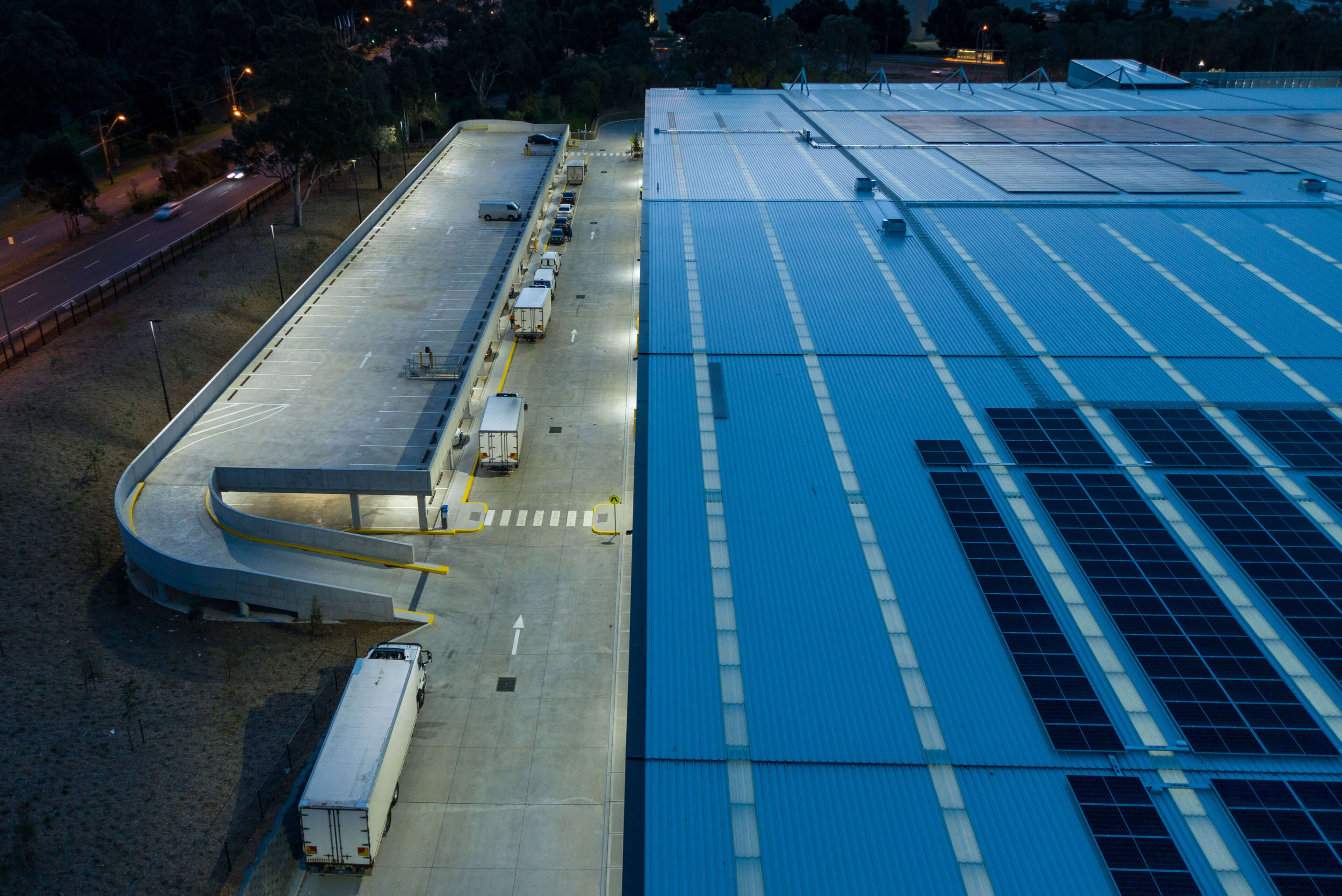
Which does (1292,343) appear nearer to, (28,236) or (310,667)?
(310,667)

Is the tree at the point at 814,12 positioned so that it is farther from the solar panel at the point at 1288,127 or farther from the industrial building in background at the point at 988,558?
the industrial building in background at the point at 988,558

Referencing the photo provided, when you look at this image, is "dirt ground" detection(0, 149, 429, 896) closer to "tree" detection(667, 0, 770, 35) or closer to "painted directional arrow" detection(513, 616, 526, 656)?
"painted directional arrow" detection(513, 616, 526, 656)

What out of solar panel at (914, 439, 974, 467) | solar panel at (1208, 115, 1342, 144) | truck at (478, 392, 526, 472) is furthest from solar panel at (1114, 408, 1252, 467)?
solar panel at (1208, 115, 1342, 144)

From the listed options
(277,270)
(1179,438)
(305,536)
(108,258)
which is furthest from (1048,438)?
(108,258)

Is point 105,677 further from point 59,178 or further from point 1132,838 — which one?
point 59,178

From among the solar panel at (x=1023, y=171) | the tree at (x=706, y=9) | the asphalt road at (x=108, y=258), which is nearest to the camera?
the solar panel at (x=1023, y=171)

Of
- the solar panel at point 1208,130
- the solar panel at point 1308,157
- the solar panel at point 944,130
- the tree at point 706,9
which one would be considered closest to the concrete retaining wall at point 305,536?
the solar panel at point 944,130
